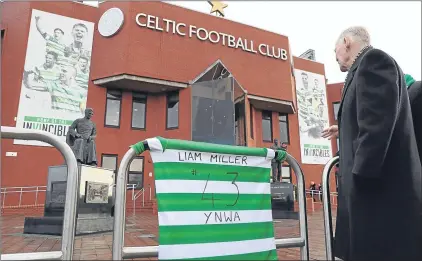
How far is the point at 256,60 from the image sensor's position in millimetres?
17094

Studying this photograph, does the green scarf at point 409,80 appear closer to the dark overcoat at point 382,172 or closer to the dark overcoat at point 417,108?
the dark overcoat at point 417,108

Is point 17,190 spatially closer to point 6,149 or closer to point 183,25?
point 6,149

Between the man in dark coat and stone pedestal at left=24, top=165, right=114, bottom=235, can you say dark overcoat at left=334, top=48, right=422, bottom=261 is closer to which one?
the man in dark coat

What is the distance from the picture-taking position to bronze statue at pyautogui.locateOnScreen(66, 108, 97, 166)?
274 inches

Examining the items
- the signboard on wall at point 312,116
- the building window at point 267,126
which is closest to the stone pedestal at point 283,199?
the building window at point 267,126

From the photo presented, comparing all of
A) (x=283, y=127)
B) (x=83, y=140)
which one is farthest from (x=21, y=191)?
(x=283, y=127)

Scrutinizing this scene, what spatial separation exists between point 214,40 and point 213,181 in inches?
597

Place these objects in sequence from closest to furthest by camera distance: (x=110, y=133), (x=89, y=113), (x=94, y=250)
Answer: (x=94, y=250)
(x=89, y=113)
(x=110, y=133)

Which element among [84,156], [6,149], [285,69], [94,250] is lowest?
[94,250]

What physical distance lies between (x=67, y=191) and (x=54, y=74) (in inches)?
525

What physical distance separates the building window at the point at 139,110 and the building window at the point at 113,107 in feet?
→ 2.39

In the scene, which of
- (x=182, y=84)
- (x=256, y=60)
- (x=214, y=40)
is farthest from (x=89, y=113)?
(x=256, y=60)

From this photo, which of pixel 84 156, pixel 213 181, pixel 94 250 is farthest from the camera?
pixel 84 156

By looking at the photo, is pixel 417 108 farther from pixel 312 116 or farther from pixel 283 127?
pixel 312 116
